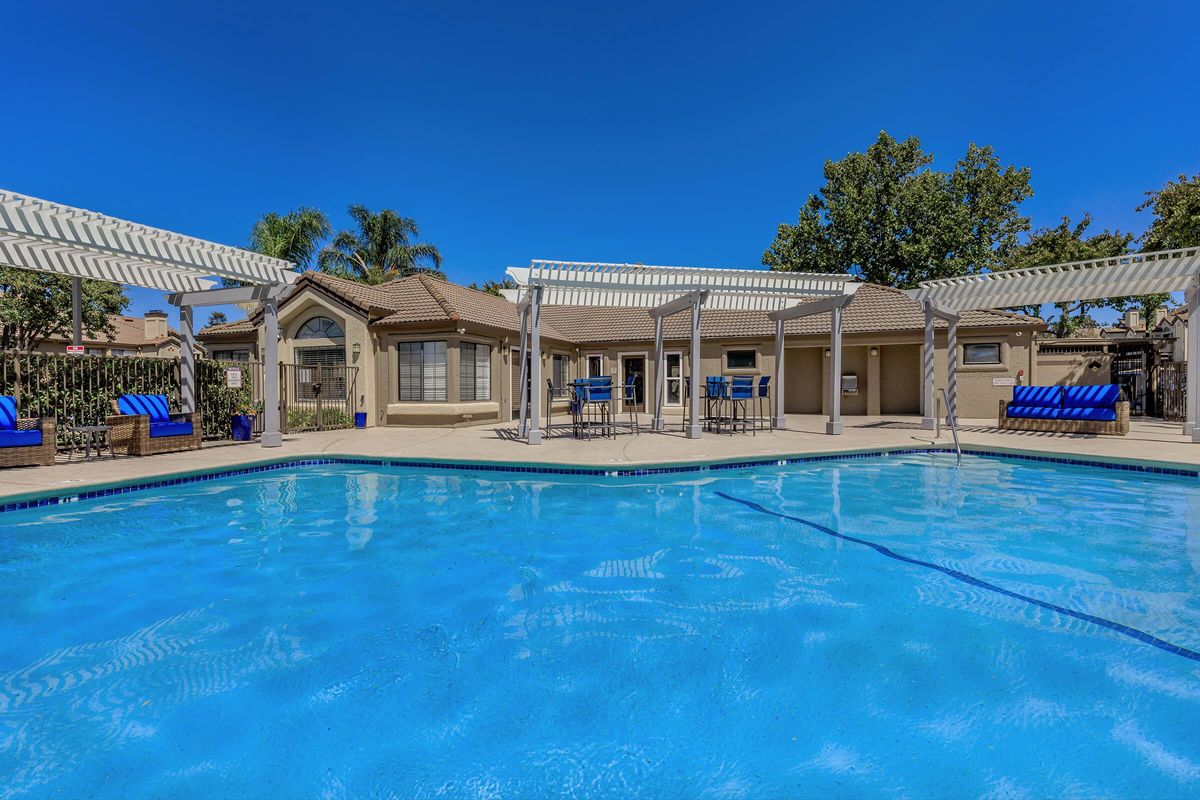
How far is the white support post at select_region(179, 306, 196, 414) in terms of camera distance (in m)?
10.5

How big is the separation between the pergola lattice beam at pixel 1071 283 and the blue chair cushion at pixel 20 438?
1655 centimetres

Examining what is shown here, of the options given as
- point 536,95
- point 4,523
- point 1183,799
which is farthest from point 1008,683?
point 536,95

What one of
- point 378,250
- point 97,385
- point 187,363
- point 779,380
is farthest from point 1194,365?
point 378,250

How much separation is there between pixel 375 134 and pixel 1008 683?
73.2 feet

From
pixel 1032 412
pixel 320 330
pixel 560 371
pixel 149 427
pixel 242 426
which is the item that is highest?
pixel 320 330

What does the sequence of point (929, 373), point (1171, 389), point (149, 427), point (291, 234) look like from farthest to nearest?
point (291, 234) → point (1171, 389) → point (929, 373) → point (149, 427)

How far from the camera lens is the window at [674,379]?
18531 millimetres

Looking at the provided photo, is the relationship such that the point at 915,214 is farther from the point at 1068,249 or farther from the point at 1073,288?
the point at 1073,288

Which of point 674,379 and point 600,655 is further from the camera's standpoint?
point 674,379

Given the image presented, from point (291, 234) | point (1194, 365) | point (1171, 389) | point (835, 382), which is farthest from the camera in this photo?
point (291, 234)

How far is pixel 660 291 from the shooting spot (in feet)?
37.7

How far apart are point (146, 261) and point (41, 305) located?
1774cm

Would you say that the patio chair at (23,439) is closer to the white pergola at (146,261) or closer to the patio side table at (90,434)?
the patio side table at (90,434)

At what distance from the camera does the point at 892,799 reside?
6.35ft
